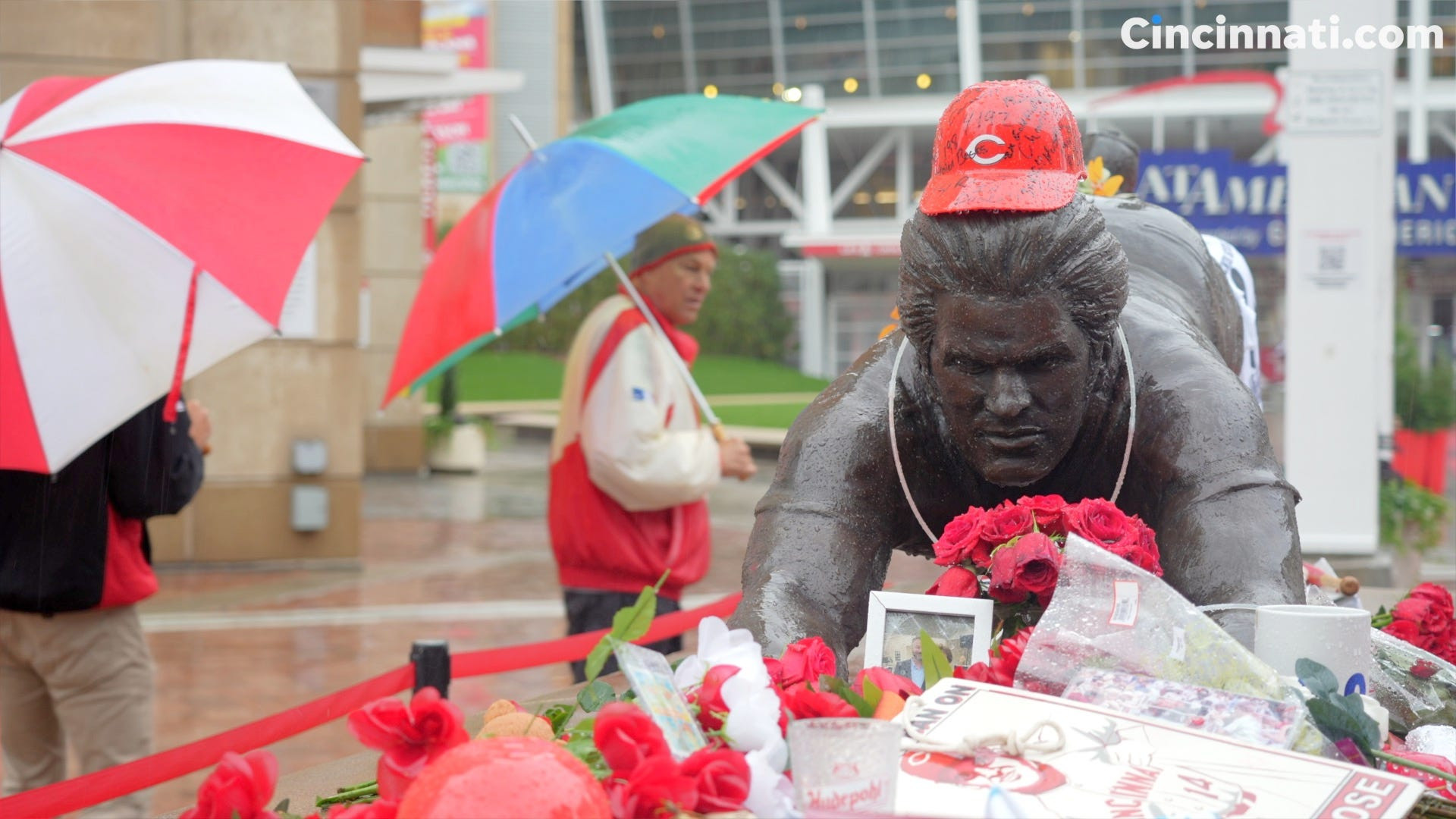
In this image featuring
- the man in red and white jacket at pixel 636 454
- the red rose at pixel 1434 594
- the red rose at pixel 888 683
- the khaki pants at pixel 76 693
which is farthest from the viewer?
the man in red and white jacket at pixel 636 454

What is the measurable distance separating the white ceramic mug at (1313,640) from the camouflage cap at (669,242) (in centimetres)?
364

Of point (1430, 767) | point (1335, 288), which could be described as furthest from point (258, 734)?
point (1335, 288)

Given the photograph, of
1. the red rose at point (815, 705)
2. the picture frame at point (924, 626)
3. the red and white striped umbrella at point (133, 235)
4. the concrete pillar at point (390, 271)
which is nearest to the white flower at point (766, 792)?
the red rose at point (815, 705)

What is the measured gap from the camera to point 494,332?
193 inches

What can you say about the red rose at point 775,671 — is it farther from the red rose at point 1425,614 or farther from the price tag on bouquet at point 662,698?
the red rose at point 1425,614

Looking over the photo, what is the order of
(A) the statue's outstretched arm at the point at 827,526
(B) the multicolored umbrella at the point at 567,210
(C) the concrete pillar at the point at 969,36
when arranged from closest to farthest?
(A) the statue's outstretched arm at the point at 827,526 < (B) the multicolored umbrella at the point at 567,210 < (C) the concrete pillar at the point at 969,36

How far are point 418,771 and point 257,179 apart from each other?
2800 millimetres

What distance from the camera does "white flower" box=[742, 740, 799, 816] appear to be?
4.88 ft

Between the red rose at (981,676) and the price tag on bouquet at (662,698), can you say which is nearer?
the price tag on bouquet at (662,698)

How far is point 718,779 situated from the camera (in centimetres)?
147

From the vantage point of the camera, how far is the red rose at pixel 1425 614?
2852 mm

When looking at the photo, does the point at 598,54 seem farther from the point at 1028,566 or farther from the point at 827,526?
the point at 1028,566

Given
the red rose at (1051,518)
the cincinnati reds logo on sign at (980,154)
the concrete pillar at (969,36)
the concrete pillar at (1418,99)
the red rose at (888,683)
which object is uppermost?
the concrete pillar at (969,36)

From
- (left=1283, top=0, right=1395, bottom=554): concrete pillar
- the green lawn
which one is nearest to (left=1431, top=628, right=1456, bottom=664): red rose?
(left=1283, top=0, right=1395, bottom=554): concrete pillar
